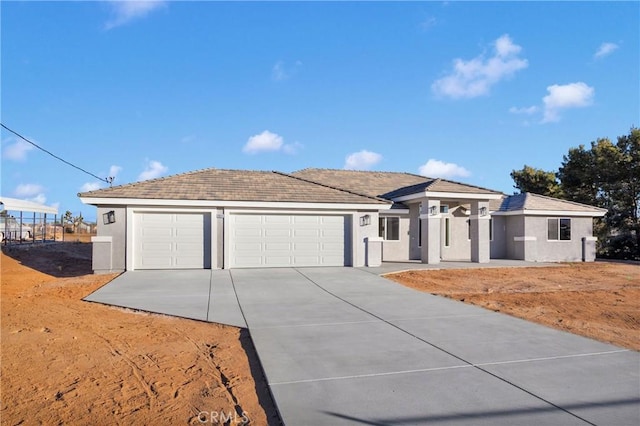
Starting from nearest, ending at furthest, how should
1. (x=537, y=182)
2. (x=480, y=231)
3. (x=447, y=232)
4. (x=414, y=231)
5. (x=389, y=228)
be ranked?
(x=480, y=231)
(x=389, y=228)
(x=414, y=231)
(x=447, y=232)
(x=537, y=182)

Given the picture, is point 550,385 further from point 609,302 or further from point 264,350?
point 609,302

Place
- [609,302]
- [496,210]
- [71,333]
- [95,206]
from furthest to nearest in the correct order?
[496,210] < [95,206] < [609,302] < [71,333]

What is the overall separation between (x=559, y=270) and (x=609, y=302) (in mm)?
7842

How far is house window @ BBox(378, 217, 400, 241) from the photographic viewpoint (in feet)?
66.7

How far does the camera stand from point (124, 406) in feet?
14.4

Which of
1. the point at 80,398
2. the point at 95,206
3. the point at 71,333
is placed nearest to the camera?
the point at 80,398

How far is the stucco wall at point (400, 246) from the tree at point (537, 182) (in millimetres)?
20836

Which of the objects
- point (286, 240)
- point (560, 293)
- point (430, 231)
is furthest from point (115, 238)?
point (560, 293)

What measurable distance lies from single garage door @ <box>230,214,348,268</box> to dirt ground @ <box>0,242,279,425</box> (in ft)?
23.7

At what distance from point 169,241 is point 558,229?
742 inches

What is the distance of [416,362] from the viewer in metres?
5.63

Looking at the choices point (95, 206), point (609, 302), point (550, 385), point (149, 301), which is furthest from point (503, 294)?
point (95, 206)

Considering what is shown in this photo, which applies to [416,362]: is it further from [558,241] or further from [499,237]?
[558,241]

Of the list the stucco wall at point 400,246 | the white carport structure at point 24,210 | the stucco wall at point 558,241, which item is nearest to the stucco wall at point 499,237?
the stucco wall at point 558,241
